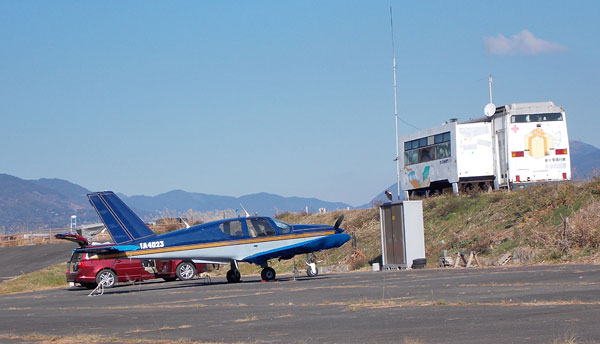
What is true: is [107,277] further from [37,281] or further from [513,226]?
[513,226]

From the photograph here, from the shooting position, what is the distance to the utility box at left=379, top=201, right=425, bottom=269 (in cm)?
2833

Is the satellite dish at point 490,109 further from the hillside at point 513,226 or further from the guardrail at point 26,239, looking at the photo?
the guardrail at point 26,239

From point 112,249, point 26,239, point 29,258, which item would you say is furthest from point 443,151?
point 26,239

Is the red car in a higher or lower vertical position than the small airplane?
lower

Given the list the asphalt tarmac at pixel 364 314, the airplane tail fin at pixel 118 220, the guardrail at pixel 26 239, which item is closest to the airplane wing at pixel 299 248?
the airplane tail fin at pixel 118 220

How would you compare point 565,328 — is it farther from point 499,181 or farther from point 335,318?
point 499,181

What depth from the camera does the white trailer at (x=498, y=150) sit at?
31969 mm

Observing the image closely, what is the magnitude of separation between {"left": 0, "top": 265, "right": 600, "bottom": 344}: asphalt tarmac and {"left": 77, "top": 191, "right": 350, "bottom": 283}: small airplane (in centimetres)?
405

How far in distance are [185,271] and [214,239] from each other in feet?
23.4

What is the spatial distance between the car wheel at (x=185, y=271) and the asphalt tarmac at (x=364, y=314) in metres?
11.2

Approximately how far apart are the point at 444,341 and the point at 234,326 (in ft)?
12.8

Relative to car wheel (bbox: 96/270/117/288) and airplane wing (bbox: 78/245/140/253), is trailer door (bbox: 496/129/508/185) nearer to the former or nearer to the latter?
car wheel (bbox: 96/270/117/288)

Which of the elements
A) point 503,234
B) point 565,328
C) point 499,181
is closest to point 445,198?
point 499,181

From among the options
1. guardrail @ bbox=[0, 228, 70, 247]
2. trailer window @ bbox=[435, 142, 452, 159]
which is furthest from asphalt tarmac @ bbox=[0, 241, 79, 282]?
trailer window @ bbox=[435, 142, 452, 159]
